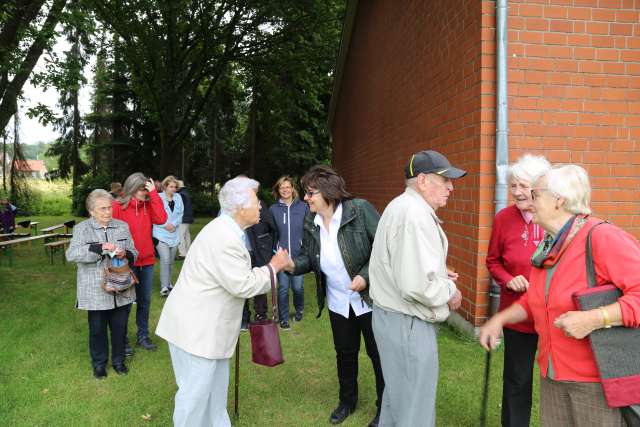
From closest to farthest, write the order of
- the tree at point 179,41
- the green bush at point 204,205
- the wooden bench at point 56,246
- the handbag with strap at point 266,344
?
the handbag with strap at point 266,344 → the wooden bench at point 56,246 → the tree at point 179,41 → the green bush at point 204,205

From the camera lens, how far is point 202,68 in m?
16.0

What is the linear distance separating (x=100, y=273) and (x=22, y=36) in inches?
250

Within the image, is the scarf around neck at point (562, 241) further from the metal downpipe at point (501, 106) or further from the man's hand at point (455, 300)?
the metal downpipe at point (501, 106)

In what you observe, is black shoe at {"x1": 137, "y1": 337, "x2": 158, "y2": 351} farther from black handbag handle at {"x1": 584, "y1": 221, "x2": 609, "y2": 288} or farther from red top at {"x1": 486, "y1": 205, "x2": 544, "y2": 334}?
black handbag handle at {"x1": 584, "y1": 221, "x2": 609, "y2": 288}

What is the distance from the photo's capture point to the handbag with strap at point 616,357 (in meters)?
1.86

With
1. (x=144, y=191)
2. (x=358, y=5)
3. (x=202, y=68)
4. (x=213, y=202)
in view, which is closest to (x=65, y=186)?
(x=213, y=202)

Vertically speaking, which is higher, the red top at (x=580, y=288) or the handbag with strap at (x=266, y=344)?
the red top at (x=580, y=288)

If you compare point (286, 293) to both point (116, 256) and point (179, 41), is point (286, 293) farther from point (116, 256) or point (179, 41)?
point (179, 41)

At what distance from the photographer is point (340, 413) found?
3.84m

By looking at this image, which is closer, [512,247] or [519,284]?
[519,284]

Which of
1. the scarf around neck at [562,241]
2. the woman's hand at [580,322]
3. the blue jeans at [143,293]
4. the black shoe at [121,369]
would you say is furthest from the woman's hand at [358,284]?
the blue jeans at [143,293]

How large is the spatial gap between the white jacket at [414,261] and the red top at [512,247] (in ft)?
2.68

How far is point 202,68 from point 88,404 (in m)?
13.8

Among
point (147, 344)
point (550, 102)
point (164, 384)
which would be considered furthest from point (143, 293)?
point (550, 102)
